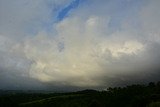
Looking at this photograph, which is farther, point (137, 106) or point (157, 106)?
point (137, 106)

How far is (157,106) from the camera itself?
156 m

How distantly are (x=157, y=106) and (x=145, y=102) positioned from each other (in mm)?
32277

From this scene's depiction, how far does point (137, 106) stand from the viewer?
192 m

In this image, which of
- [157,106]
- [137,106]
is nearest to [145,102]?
[137,106]

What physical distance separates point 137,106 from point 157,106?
36789 mm

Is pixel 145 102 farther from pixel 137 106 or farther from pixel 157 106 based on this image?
pixel 157 106

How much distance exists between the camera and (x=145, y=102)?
187875 mm

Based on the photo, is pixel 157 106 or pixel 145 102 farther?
pixel 145 102
